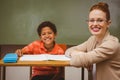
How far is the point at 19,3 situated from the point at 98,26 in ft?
6.33

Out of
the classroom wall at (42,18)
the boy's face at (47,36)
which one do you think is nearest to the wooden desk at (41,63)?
the boy's face at (47,36)

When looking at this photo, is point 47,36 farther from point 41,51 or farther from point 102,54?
point 102,54

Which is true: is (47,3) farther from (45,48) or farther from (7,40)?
(45,48)

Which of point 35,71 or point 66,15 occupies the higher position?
point 66,15

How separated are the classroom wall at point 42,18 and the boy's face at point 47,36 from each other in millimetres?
936

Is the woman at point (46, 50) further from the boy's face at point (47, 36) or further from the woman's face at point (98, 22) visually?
the woman's face at point (98, 22)

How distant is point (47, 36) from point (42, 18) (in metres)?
1.02

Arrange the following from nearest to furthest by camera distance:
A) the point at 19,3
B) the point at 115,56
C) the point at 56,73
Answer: the point at 115,56 → the point at 56,73 → the point at 19,3

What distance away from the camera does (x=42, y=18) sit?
10.7ft

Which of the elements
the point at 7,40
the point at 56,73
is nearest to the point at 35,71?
the point at 56,73

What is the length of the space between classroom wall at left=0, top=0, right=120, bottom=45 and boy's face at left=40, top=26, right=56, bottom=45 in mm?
936

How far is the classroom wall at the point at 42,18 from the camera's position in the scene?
10.6 ft

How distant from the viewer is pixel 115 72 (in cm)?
148

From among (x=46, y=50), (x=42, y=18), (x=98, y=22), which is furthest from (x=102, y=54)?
(x=42, y=18)
